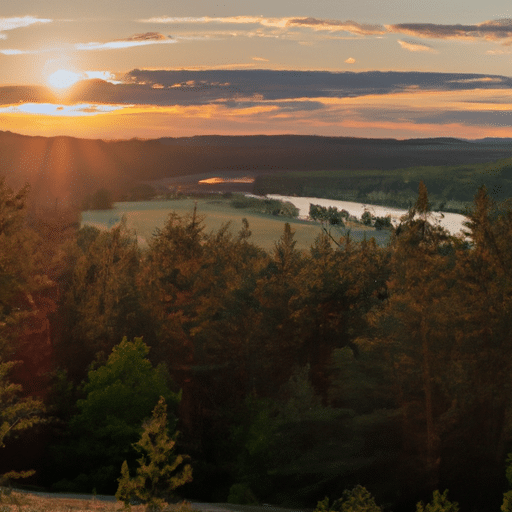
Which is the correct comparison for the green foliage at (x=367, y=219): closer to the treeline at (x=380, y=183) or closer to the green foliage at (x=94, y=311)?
the treeline at (x=380, y=183)

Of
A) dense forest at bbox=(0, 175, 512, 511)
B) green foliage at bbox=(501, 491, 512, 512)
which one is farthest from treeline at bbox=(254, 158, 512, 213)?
green foliage at bbox=(501, 491, 512, 512)

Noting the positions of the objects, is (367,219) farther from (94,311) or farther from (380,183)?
(94,311)

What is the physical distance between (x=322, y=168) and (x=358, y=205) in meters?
36.1

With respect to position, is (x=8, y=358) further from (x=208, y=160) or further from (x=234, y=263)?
(x=208, y=160)

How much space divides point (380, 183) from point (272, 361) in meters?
132

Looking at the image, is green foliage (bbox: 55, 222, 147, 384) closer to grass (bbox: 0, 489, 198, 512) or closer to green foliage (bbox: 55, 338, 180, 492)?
green foliage (bbox: 55, 338, 180, 492)

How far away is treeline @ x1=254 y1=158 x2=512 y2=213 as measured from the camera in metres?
158

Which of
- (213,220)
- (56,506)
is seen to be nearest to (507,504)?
(56,506)

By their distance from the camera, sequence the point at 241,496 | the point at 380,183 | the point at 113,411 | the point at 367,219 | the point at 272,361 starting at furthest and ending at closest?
the point at 380,183 → the point at 367,219 → the point at 272,361 → the point at 113,411 → the point at 241,496

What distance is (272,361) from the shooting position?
40250mm

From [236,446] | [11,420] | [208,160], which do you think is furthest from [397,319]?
[208,160]

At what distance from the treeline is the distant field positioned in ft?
50.0

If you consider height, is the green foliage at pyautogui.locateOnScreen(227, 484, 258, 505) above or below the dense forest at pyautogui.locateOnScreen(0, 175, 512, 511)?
below

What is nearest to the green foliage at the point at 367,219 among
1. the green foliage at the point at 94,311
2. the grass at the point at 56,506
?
the green foliage at the point at 94,311
